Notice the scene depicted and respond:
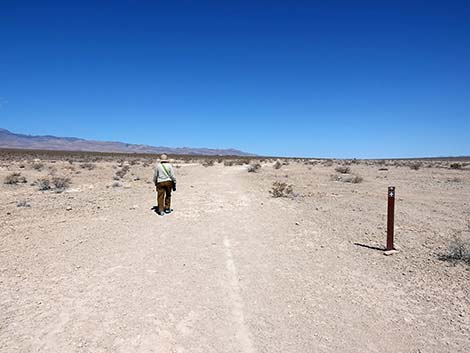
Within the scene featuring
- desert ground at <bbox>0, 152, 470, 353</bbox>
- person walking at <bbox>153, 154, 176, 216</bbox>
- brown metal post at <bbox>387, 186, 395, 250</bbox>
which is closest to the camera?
desert ground at <bbox>0, 152, 470, 353</bbox>

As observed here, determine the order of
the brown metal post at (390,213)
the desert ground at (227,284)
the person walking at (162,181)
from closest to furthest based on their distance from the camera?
the desert ground at (227,284)
the brown metal post at (390,213)
the person walking at (162,181)

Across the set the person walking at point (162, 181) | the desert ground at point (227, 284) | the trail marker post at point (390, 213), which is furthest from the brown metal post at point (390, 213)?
the person walking at point (162, 181)

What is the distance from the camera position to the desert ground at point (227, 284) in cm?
398

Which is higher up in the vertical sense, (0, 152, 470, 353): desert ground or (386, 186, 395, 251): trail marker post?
(386, 186, 395, 251): trail marker post

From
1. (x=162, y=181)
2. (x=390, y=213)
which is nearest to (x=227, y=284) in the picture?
(x=390, y=213)

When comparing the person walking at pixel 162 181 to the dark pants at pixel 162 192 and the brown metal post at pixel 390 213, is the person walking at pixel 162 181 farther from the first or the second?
the brown metal post at pixel 390 213

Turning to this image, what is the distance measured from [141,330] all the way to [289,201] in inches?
438

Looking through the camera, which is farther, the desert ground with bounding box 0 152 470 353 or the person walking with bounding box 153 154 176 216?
the person walking with bounding box 153 154 176 216

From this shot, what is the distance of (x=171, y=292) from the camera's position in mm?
5098

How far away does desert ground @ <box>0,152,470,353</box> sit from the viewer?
3977 millimetres

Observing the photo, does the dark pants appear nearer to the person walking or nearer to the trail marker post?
the person walking

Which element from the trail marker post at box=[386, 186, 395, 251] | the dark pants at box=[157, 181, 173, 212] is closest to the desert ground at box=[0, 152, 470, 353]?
the trail marker post at box=[386, 186, 395, 251]

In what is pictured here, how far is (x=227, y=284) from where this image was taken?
17.9 ft

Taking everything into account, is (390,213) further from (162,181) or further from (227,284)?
(162,181)
